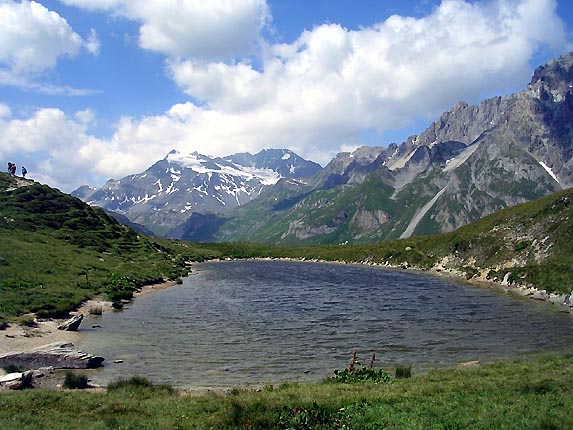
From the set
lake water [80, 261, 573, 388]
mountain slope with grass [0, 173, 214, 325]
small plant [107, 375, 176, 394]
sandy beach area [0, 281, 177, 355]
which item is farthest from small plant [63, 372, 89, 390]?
A: mountain slope with grass [0, 173, 214, 325]

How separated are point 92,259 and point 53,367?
211ft

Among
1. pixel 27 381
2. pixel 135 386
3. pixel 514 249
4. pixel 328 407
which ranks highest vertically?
pixel 514 249

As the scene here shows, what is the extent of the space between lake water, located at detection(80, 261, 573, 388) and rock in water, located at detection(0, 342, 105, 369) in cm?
159

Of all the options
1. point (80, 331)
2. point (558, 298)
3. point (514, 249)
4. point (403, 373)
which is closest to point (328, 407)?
point (403, 373)

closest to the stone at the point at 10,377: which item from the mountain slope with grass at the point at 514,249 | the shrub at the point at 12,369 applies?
the shrub at the point at 12,369

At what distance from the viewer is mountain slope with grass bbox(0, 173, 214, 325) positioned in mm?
55219

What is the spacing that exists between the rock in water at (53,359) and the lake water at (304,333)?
5.22 ft

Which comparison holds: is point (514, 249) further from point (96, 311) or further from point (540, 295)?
point (96, 311)

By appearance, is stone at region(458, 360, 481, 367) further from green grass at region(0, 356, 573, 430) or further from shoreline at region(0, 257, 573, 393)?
green grass at region(0, 356, 573, 430)

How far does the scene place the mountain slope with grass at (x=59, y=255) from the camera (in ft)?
181

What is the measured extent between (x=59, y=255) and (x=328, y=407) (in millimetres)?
78705

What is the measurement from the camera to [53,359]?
108 feet

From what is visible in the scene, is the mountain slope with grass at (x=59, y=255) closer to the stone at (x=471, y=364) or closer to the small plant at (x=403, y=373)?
the small plant at (x=403, y=373)

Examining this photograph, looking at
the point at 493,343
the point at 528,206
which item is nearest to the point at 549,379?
the point at 493,343
